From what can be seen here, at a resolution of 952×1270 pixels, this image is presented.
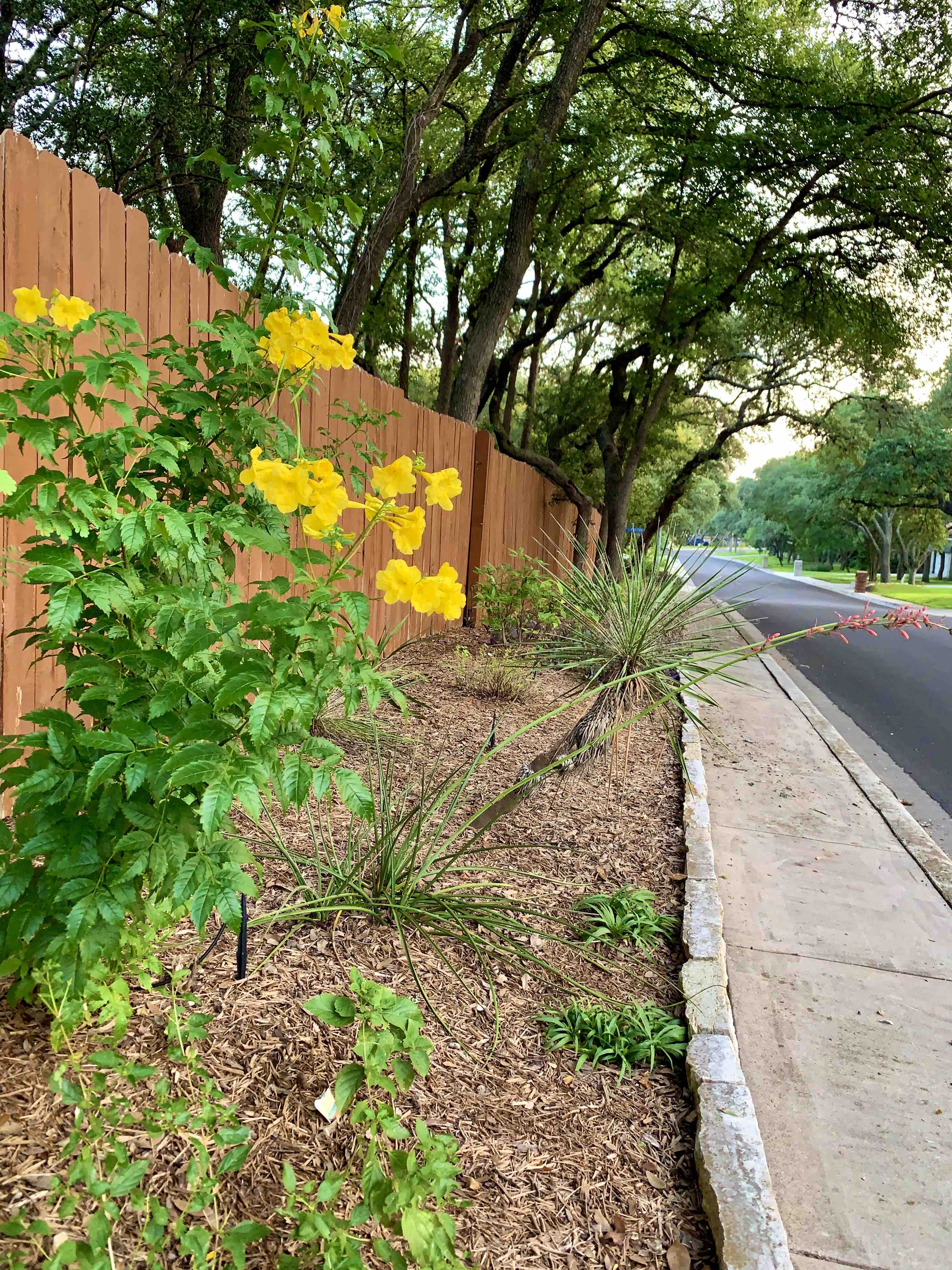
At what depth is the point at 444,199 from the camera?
43.9ft

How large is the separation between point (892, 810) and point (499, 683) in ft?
8.47

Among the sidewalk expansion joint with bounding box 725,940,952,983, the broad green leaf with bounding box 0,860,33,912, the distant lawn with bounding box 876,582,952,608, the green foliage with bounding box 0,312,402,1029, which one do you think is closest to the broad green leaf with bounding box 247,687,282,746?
the green foliage with bounding box 0,312,402,1029

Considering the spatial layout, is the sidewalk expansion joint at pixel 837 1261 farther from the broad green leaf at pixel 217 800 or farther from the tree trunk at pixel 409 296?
the tree trunk at pixel 409 296

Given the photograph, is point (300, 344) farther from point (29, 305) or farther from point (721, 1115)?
point (721, 1115)

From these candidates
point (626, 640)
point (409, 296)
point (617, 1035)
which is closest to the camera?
point (617, 1035)

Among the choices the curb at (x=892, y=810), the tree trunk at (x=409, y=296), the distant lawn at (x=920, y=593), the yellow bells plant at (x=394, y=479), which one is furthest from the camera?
the distant lawn at (x=920, y=593)

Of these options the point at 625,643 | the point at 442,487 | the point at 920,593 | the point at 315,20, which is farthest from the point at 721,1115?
the point at 920,593

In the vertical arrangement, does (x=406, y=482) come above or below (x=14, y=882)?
above

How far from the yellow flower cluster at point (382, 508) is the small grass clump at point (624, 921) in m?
1.70

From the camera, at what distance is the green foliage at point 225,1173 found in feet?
4.75

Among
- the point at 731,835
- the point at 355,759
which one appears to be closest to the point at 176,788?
the point at 355,759

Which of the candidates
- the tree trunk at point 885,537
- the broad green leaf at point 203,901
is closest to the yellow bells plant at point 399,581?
the broad green leaf at point 203,901

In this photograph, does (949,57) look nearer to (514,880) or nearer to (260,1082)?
(514,880)

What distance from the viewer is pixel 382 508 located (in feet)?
5.68
